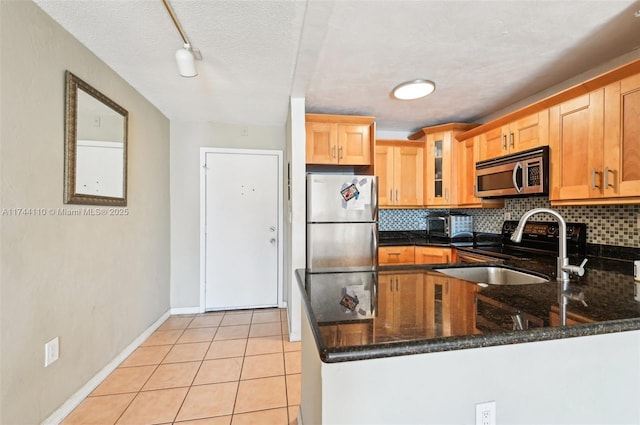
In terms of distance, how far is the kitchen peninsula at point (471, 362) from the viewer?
2.47 ft

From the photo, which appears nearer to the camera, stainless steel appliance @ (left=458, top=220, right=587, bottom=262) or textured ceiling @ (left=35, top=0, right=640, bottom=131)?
textured ceiling @ (left=35, top=0, right=640, bottom=131)

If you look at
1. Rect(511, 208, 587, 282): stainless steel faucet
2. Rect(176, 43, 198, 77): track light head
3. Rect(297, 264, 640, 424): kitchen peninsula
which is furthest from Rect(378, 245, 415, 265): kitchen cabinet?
Rect(176, 43, 198, 77): track light head

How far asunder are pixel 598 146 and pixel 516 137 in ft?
2.20

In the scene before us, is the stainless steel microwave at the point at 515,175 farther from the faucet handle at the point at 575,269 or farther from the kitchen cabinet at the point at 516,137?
the faucet handle at the point at 575,269

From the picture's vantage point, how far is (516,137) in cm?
246

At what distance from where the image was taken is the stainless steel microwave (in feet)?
7.18

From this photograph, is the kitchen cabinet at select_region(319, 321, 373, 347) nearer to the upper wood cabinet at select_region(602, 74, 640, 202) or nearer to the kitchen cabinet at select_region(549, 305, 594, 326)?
the kitchen cabinet at select_region(549, 305, 594, 326)

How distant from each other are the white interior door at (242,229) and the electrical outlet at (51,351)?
1.71 meters

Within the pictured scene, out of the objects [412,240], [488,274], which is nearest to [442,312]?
[488,274]

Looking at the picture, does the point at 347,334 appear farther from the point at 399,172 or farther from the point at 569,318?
the point at 399,172

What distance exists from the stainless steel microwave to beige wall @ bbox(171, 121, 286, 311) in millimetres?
2819

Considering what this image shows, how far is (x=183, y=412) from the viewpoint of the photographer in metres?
1.70

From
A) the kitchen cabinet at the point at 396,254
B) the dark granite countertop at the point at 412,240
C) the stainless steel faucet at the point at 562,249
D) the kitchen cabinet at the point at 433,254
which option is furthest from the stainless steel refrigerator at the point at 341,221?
the stainless steel faucet at the point at 562,249

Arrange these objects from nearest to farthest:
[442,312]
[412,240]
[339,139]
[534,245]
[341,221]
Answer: [442,312], [534,245], [341,221], [339,139], [412,240]
